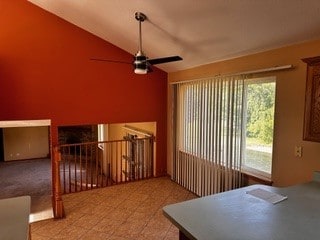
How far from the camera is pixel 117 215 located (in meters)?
3.56

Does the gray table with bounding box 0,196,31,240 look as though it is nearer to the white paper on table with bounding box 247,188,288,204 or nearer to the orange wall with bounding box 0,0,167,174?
the white paper on table with bounding box 247,188,288,204

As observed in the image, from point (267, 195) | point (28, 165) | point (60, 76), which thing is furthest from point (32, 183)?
point (267, 195)

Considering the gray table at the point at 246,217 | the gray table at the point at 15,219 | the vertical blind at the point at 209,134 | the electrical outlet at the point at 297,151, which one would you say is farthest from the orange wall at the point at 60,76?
the gray table at the point at 246,217

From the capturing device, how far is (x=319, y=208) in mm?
1730

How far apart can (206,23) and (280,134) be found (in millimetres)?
1643

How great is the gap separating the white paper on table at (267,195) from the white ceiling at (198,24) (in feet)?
5.47

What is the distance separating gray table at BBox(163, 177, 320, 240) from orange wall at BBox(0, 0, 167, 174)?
3.22 metres

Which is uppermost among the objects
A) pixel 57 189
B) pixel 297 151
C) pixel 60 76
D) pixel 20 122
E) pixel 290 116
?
pixel 60 76

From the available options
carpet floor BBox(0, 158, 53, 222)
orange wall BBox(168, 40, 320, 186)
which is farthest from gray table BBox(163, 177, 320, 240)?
carpet floor BBox(0, 158, 53, 222)

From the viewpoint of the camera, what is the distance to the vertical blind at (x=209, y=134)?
3.38 meters

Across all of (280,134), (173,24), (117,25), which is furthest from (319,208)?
(117,25)

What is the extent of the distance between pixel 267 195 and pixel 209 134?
6.44 feet

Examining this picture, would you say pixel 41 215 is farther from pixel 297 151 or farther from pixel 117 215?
pixel 297 151

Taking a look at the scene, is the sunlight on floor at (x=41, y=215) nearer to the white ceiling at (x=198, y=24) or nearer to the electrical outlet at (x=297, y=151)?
the white ceiling at (x=198, y=24)
